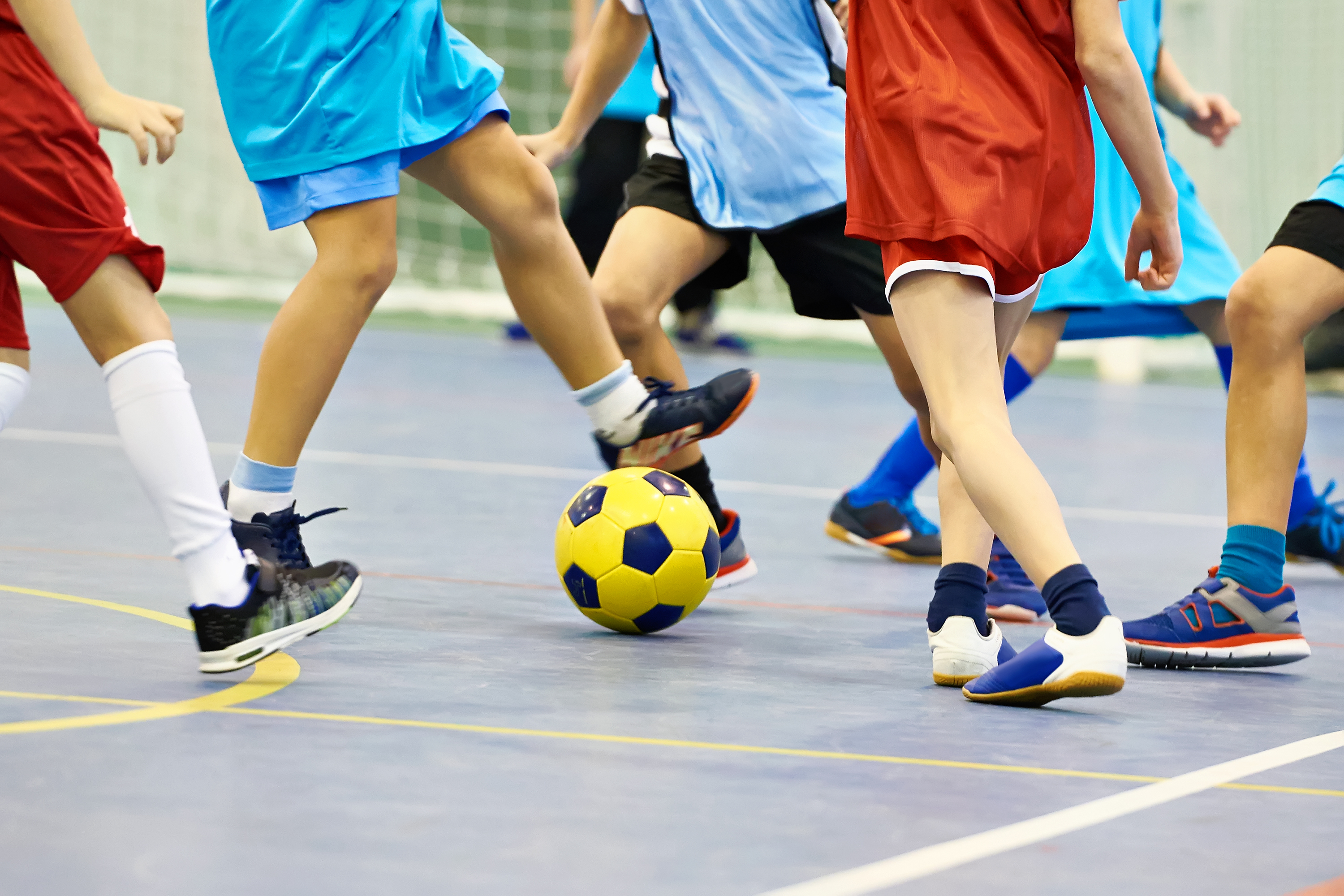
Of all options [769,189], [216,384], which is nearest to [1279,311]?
[769,189]

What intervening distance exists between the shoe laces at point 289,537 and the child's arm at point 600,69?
1.17m

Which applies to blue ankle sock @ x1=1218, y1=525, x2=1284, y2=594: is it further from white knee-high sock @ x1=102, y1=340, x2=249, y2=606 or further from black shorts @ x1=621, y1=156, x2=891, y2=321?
white knee-high sock @ x1=102, y1=340, x2=249, y2=606

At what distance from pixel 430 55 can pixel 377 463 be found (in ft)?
7.98

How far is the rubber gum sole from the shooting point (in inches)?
102

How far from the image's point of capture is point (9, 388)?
2.84 m

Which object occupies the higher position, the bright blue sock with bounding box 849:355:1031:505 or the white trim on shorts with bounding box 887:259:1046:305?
the white trim on shorts with bounding box 887:259:1046:305

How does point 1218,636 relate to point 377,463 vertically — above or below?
above

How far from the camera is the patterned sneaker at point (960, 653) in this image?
290 centimetres

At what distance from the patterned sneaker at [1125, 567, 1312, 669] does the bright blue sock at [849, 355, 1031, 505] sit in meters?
1.16

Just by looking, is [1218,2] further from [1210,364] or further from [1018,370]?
[1018,370]

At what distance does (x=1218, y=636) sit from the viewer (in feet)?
10.7

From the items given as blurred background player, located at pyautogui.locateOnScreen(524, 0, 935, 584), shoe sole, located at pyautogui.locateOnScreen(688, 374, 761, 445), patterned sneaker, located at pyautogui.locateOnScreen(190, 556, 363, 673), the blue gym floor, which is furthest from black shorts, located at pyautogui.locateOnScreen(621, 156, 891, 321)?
patterned sneaker, located at pyautogui.locateOnScreen(190, 556, 363, 673)

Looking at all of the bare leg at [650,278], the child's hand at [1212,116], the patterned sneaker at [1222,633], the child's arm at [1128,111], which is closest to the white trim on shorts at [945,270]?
the child's arm at [1128,111]

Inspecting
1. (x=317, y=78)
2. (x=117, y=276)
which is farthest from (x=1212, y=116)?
(x=117, y=276)
